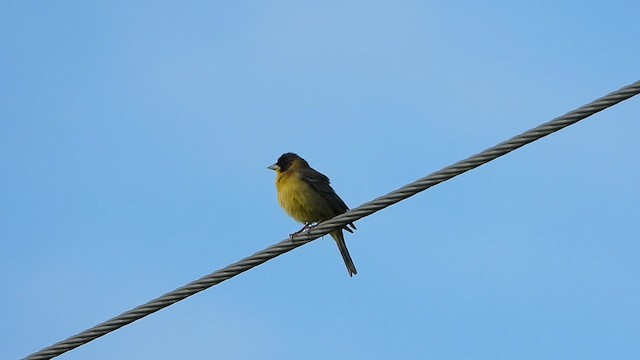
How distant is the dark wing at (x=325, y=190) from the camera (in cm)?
1220

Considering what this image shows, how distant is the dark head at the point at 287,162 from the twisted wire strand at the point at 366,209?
539 cm

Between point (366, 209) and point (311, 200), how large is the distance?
4554mm

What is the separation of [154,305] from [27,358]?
0.76 meters

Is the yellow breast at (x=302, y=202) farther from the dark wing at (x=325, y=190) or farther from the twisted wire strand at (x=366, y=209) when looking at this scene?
the twisted wire strand at (x=366, y=209)

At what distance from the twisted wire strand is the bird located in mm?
4297

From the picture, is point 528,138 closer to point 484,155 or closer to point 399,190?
point 484,155

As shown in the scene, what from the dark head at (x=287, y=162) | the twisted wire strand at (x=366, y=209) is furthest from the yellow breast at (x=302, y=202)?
the twisted wire strand at (x=366, y=209)

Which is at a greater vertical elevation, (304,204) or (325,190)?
(325,190)

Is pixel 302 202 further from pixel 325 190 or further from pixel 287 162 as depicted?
pixel 287 162

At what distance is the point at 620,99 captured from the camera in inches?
253

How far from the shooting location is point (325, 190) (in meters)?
12.2

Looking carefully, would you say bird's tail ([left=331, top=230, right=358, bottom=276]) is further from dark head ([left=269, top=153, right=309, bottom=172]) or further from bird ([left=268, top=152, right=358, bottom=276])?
dark head ([left=269, top=153, right=309, bottom=172])

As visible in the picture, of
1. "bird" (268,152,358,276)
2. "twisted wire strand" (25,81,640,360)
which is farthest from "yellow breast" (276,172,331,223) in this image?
"twisted wire strand" (25,81,640,360)

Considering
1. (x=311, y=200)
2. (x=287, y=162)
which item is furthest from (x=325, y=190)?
(x=287, y=162)
